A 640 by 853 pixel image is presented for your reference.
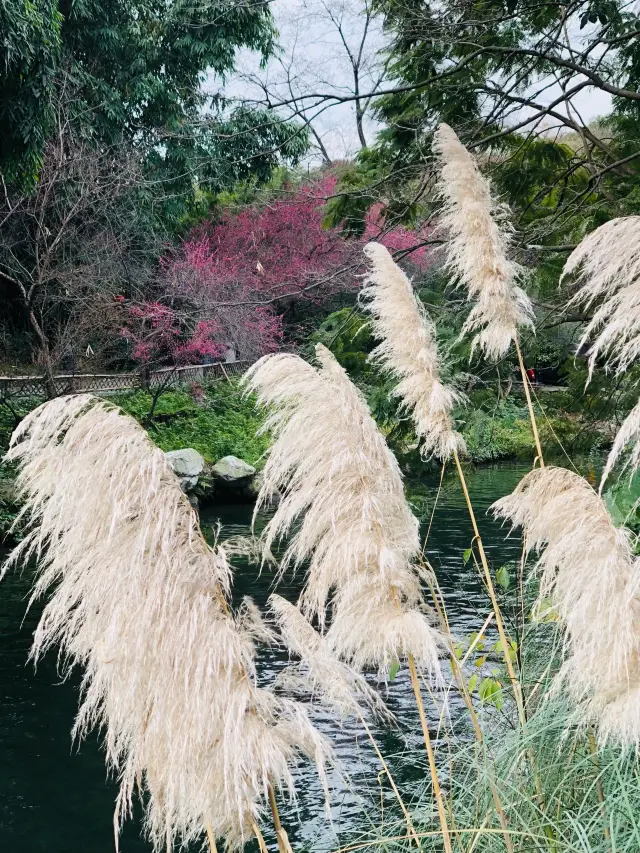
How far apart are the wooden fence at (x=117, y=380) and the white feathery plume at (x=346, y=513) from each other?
44.1 feet

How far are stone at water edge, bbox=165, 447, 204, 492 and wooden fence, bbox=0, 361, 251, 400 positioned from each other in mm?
2350

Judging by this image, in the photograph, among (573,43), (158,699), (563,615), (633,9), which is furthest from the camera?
(573,43)

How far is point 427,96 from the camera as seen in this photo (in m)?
6.92

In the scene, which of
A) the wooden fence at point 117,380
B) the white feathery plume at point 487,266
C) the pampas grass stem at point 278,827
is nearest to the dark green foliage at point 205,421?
the wooden fence at point 117,380

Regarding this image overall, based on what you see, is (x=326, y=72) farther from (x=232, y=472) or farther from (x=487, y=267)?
(x=232, y=472)

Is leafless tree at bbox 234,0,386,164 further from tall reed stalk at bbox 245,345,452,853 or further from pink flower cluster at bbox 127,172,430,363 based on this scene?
tall reed stalk at bbox 245,345,452,853

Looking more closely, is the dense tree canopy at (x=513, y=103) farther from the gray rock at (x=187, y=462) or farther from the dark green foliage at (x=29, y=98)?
the gray rock at (x=187, y=462)

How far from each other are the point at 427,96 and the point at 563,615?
5656 millimetres

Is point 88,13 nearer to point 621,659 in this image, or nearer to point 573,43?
point 573,43

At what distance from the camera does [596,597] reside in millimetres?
2020

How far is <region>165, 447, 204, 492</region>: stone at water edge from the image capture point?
61.0ft

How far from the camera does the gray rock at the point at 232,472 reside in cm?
1988

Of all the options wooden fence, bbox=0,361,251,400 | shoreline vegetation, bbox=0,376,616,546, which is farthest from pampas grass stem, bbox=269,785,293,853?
wooden fence, bbox=0,361,251,400

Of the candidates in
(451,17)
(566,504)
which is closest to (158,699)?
(566,504)
